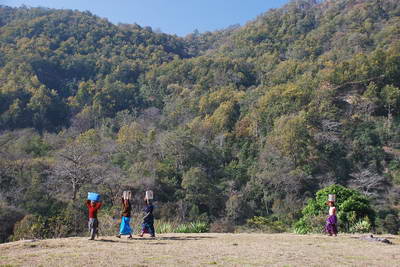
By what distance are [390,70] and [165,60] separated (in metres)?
42.9

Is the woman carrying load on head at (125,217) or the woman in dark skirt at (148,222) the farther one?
the woman in dark skirt at (148,222)

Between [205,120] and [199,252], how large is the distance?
1634 inches

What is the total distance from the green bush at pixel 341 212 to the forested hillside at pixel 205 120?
14.5 ft

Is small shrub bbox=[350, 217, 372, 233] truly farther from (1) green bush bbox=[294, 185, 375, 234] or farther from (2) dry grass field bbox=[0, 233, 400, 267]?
(2) dry grass field bbox=[0, 233, 400, 267]

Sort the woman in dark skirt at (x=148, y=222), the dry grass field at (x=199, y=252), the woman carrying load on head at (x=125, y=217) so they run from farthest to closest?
the woman in dark skirt at (x=148, y=222), the woman carrying load on head at (x=125, y=217), the dry grass field at (x=199, y=252)

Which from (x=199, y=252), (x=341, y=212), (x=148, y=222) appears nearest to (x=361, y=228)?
(x=341, y=212)

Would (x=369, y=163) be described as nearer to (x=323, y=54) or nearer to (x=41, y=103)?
(x=323, y=54)

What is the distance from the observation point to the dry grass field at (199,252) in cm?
797

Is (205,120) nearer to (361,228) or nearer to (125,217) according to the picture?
(361,228)

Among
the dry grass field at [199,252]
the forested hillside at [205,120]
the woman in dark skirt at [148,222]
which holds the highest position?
the forested hillside at [205,120]

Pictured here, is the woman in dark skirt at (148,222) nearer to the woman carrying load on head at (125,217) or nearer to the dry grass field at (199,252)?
the dry grass field at (199,252)

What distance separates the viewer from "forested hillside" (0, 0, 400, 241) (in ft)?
101

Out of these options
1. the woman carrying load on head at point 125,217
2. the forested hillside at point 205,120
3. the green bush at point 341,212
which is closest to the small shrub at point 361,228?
the green bush at point 341,212

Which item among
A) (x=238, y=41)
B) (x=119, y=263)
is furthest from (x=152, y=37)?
(x=119, y=263)
